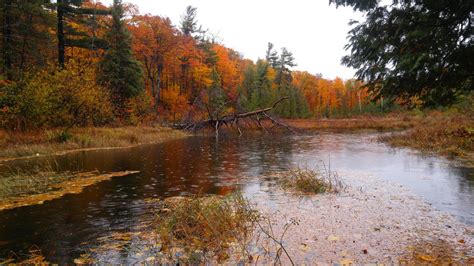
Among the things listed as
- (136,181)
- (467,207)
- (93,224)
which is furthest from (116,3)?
(467,207)

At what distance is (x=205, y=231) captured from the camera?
259 inches

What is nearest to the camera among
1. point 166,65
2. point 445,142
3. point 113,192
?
point 113,192

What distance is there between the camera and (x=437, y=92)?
21.9ft

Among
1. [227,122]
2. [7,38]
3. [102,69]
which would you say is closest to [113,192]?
[227,122]

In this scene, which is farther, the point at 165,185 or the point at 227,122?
the point at 227,122

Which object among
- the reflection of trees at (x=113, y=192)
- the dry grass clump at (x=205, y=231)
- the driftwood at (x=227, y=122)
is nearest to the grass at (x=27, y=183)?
the reflection of trees at (x=113, y=192)

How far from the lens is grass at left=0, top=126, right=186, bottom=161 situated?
61.7 ft

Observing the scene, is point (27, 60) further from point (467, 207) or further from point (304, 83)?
point (304, 83)

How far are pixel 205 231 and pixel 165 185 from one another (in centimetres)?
574

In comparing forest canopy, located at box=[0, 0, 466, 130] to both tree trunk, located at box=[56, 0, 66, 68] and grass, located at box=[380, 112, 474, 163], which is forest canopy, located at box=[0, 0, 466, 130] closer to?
tree trunk, located at box=[56, 0, 66, 68]

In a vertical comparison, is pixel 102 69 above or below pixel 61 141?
above

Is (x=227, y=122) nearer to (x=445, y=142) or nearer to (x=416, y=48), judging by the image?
(x=445, y=142)

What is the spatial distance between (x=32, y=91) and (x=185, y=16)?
43655 millimetres

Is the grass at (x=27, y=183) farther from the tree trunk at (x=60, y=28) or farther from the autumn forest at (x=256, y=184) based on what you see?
the tree trunk at (x=60, y=28)
